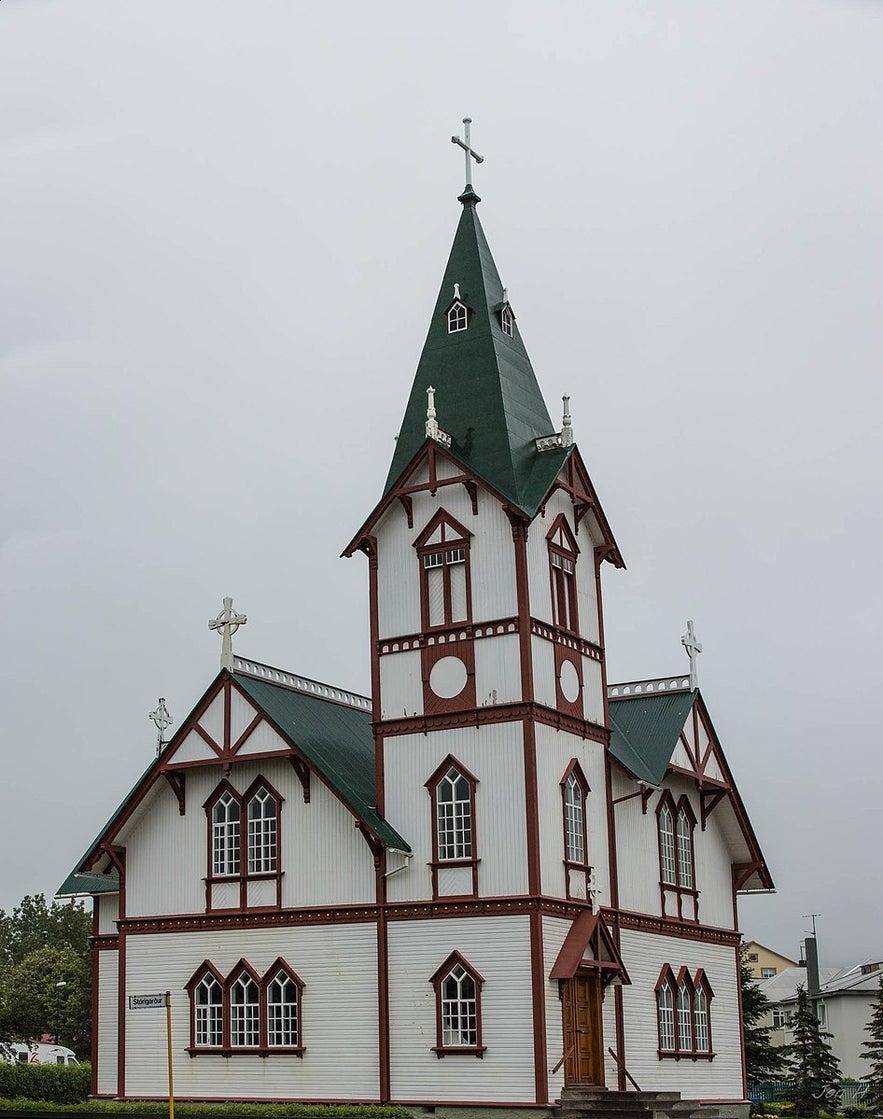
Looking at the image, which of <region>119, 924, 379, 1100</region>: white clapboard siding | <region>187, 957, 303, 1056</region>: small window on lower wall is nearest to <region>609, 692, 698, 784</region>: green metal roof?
<region>119, 924, 379, 1100</region>: white clapboard siding

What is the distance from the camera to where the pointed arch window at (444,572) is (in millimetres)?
33469

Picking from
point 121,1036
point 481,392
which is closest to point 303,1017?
point 121,1036

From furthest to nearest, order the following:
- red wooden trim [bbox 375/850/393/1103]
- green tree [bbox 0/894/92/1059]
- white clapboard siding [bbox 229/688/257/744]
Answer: green tree [bbox 0/894/92/1059]
white clapboard siding [bbox 229/688/257/744]
red wooden trim [bbox 375/850/393/1103]

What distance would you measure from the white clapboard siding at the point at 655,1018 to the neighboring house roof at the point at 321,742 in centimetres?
626

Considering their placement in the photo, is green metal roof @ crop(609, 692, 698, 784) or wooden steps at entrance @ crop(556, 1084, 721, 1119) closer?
wooden steps at entrance @ crop(556, 1084, 721, 1119)

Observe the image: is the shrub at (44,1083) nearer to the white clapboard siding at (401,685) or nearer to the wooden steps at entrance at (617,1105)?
the white clapboard siding at (401,685)

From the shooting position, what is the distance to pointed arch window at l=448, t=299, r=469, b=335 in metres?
36.6

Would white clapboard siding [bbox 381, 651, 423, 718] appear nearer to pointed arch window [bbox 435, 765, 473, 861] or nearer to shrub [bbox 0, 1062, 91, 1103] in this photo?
pointed arch window [bbox 435, 765, 473, 861]

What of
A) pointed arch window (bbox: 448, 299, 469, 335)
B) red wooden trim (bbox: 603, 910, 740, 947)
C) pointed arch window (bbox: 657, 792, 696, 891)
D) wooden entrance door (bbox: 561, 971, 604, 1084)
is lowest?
wooden entrance door (bbox: 561, 971, 604, 1084)

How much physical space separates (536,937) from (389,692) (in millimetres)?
6192

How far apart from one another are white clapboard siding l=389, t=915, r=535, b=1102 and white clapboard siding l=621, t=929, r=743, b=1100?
162 inches

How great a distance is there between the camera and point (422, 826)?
32.8 meters

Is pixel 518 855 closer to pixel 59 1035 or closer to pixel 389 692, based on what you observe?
pixel 389 692

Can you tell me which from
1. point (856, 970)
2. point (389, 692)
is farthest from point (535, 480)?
point (856, 970)
